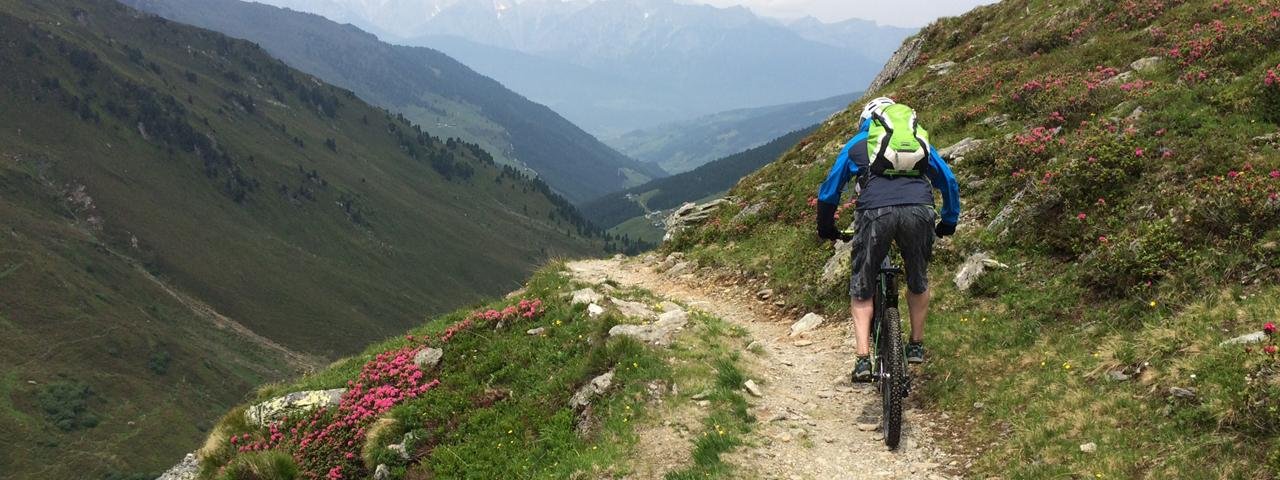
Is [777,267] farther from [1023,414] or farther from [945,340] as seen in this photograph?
[1023,414]

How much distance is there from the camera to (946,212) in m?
9.15

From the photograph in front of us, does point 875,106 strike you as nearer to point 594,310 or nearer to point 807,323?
point 807,323

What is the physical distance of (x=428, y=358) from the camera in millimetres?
15125

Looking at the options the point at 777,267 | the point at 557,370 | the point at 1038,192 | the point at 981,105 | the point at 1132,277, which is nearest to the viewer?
the point at 1132,277

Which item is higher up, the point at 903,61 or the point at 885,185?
the point at 903,61

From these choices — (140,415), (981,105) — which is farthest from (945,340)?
(140,415)

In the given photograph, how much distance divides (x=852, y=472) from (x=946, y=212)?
367cm

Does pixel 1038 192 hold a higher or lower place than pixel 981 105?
lower

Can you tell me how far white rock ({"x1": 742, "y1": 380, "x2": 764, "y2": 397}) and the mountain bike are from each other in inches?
80.1

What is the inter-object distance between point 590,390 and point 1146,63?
59.7 ft

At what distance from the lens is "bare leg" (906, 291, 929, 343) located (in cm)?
925

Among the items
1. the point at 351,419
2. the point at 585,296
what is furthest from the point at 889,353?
the point at 351,419

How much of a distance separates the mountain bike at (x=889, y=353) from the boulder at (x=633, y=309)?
18.5ft

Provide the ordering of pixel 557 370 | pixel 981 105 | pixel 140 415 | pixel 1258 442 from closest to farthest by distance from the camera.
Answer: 1. pixel 1258 442
2. pixel 557 370
3. pixel 981 105
4. pixel 140 415
